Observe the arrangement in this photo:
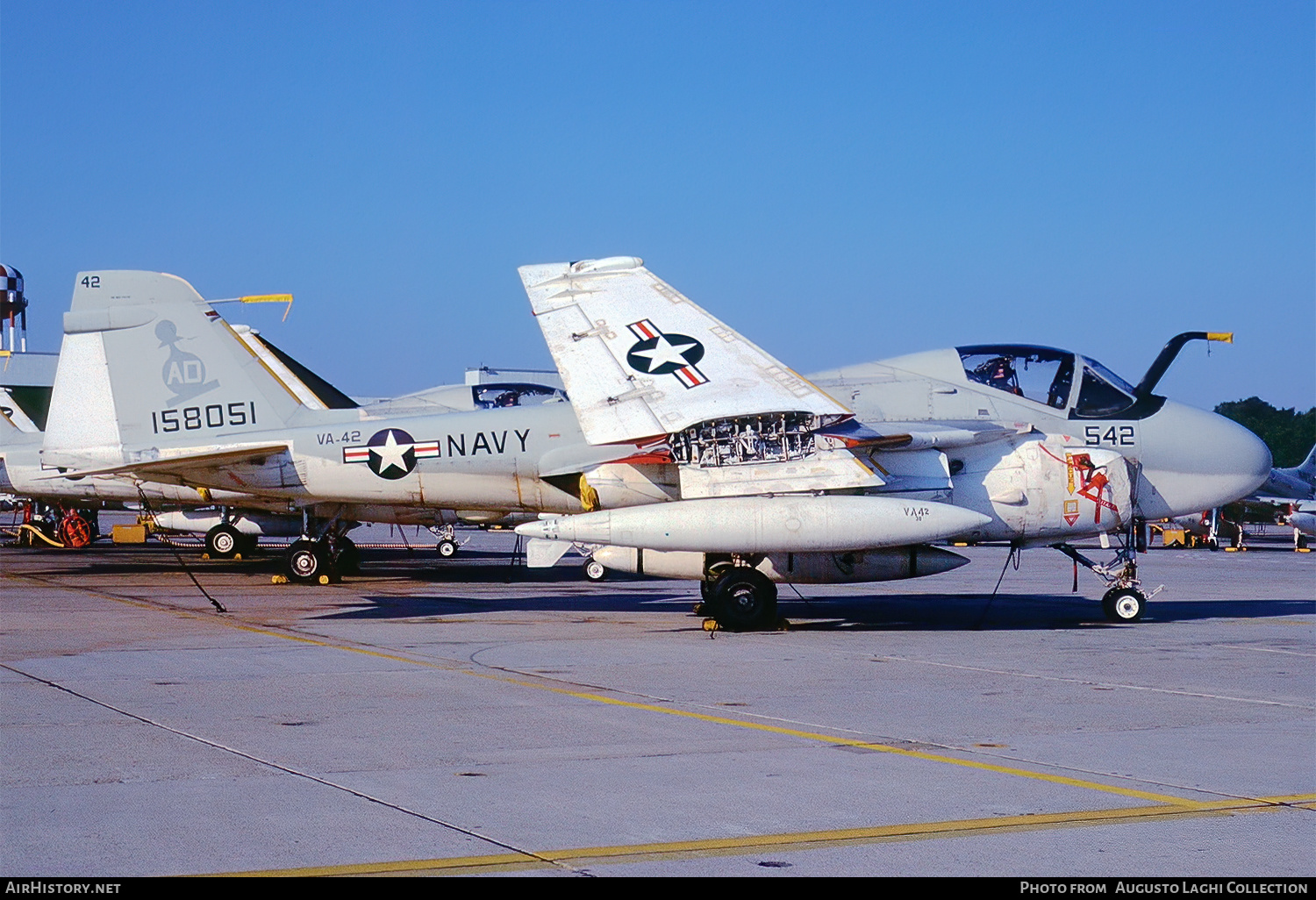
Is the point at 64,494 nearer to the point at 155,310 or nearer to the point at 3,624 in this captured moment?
the point at 155,310

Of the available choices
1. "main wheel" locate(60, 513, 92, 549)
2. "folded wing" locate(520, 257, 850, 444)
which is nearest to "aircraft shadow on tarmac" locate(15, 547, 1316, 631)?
"folded wing" locate(520, 257, 850, 444)

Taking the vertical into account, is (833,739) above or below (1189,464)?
below

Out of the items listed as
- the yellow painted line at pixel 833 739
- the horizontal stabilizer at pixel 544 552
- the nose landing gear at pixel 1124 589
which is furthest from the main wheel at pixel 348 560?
the nose landing gear at pixel 1124 589

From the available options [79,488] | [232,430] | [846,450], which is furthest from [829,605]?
[79,488]

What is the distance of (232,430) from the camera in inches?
727

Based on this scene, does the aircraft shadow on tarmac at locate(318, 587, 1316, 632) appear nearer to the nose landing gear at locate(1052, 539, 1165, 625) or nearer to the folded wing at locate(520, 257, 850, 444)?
the nose landing gear at locate(1052, 539, 1165, 625)

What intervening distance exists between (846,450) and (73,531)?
108 ft

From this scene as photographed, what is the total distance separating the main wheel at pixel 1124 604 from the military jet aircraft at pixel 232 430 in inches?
263

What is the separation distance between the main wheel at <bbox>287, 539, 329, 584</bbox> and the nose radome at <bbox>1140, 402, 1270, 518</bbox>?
13957 millimetres

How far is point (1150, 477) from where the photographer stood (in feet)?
48.0

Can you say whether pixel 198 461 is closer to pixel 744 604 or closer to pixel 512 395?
pixel 512 395

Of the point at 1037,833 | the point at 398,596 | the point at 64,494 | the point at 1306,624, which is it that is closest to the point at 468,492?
the point at 398,596

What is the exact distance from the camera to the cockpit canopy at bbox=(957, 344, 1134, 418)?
14609 mm
